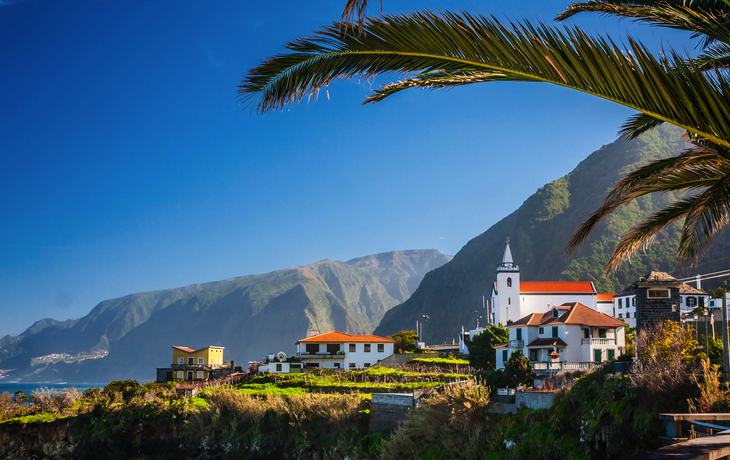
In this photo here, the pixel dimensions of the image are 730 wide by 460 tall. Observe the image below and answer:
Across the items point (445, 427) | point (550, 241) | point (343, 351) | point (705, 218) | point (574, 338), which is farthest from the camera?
point (550, 241)

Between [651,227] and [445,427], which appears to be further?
[445,427]

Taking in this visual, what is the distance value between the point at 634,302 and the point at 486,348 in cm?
2657

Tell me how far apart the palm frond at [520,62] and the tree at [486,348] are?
46052mm

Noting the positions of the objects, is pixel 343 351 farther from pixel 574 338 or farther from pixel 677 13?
pixel 677 13

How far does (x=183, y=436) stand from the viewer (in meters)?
33.7

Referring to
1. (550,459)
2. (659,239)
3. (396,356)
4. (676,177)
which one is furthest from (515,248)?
(676,177)

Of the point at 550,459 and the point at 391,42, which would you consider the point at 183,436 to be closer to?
the point at 550,459

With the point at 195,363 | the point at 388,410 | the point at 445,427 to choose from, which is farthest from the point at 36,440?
the point at 445,427

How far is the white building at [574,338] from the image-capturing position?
140 feet

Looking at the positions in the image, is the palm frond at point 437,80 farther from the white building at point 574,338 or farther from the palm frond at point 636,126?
the white building at point 574,338

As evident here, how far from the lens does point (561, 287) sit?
76.2 m

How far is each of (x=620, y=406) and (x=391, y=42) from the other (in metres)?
15.5

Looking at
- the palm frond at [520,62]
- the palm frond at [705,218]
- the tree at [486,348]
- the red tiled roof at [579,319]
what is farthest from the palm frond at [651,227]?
the tree at [486,348]

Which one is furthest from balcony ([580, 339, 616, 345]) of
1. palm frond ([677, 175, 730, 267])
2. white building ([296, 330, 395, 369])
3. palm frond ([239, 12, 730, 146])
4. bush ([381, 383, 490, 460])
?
palm frond ([239, 12, 730, 146])
